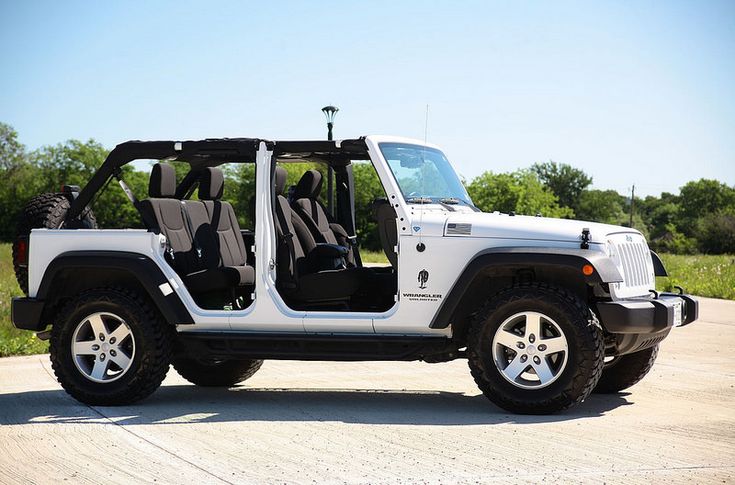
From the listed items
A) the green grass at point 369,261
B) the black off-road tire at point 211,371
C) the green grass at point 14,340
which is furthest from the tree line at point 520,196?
the black off-road tire at point 211,371

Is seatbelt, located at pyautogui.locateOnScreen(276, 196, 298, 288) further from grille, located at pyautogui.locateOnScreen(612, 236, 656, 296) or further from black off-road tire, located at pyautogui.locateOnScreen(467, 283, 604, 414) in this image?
grille, located at pyautogui.locateOnScreen(612, 236, 656, 296)

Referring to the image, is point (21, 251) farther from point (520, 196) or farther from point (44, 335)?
point (520, 196)

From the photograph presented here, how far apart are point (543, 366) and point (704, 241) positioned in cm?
7115

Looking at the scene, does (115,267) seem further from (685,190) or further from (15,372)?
(685,190)

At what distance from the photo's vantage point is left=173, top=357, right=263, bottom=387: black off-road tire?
31.9 feet

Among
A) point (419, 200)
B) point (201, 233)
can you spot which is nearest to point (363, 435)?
point (419, 200)

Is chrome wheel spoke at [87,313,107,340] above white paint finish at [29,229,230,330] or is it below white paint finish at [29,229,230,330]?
below

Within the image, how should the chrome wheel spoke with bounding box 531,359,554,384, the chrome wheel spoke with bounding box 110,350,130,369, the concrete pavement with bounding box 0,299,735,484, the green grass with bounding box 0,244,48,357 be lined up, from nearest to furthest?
1. the concrete pavement with bounding box 0,299,735,484
2. the chrome wheel spoke with bounding box 531,359,554,384
3. the chrome wheel spoke with bounding box 110,350,130,369
4. the green grass with bounding box 0,244,48,357

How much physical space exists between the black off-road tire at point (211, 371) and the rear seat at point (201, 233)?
39.3 inches

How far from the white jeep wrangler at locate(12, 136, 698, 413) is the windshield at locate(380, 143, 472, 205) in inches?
0.7

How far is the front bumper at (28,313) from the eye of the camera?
8586 millimetres

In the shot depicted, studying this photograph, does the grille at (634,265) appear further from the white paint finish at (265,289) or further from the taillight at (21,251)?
the taillight at (21,251)

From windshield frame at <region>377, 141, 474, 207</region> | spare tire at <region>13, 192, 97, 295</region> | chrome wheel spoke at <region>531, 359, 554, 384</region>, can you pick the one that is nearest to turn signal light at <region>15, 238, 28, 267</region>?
spare tire at <region>13, 192, 97, 295</region>

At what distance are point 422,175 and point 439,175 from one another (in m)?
0.26
